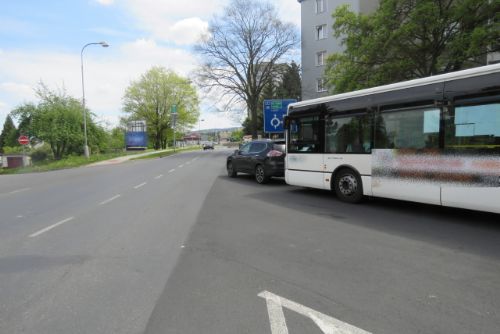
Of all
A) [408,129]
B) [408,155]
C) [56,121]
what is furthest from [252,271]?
[56,121]

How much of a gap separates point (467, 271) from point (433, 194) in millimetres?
3177

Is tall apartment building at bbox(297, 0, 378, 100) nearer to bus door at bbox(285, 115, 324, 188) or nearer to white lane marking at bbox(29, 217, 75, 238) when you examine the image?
bus door at bbox(285, 115, 324, 188)

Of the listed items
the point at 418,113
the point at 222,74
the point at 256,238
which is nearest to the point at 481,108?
the point at 418,113

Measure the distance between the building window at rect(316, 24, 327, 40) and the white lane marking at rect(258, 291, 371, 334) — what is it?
40.1m

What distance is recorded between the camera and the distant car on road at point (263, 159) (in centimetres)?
1365

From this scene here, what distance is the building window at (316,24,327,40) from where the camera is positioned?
3991cm

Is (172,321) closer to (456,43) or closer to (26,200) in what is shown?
(26,200)

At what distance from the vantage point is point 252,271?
448cm

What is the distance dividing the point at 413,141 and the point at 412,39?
13862mm

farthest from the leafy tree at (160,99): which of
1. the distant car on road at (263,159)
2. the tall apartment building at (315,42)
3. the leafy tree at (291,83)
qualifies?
the distant car on road at (263,159)

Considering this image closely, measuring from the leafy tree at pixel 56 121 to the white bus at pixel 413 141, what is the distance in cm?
3280

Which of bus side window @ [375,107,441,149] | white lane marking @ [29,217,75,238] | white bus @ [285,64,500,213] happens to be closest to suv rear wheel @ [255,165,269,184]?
white bus @ [285,64,500,213]

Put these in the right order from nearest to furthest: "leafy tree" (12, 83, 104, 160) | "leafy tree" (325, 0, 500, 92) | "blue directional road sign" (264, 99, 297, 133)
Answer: "leafy tree" (325, 0, 500, 92) < "blue directional road sign" (264, 99, 297, 133) < "leafy tree" (12, 83, 104, 160)

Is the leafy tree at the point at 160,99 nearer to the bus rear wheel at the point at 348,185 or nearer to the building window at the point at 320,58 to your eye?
the building window at the point at 320,58
